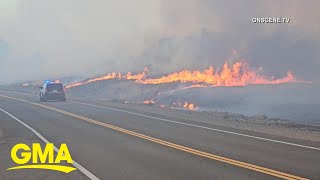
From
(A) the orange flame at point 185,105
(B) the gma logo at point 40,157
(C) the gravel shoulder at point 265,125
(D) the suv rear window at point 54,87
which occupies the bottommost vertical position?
(B) the gma logo at point 40,157

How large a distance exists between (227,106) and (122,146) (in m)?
38.9

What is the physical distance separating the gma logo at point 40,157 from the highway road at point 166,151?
0.23 metres

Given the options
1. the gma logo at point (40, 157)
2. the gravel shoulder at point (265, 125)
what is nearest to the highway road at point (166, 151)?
the gma logo at point (40, 157)

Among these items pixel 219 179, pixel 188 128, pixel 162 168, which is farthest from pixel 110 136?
pixel 219 179

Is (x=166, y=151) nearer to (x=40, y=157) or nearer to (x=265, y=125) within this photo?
(x=40, y=157)

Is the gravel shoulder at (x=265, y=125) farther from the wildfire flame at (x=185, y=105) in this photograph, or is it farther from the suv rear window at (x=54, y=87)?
the wildfire flame at (x=185, y=105)

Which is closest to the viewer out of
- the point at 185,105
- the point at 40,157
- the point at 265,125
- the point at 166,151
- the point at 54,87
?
the point at 40,157

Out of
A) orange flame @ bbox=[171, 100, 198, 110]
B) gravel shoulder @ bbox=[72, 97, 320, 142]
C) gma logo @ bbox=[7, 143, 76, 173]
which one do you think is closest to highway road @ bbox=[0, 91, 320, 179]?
gma logo @ bbox=[7, 143, 76, 173]

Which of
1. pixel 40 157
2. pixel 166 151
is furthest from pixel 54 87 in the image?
pixel 166 151

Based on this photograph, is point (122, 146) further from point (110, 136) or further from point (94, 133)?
point (94, 133)

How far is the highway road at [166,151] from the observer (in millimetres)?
9578

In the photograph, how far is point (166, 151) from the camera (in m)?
12.6

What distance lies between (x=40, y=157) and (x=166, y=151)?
10.9 feet

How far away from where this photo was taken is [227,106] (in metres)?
51.7
